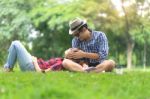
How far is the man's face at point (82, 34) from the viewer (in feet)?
33.6

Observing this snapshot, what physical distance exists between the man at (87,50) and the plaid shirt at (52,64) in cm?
23

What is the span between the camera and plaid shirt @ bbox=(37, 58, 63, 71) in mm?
10750

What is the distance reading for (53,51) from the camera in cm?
5159

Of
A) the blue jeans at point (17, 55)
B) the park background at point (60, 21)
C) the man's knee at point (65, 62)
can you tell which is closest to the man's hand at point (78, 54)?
the man's knee at point (65, 62)

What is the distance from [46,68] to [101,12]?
40.1 m

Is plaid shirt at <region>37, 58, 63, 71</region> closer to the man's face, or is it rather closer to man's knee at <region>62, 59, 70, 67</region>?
man's knee at <region>62, 59, 70, 67</region>

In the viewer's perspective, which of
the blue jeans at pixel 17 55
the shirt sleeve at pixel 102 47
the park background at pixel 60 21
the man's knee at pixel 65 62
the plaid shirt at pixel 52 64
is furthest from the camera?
the park background at pixel 60 21

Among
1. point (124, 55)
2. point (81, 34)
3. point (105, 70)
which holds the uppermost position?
point (81, 34)

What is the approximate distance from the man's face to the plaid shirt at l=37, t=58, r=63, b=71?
0.74 metres

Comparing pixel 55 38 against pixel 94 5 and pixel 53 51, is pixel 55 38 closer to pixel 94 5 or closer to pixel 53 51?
pixel 53 51

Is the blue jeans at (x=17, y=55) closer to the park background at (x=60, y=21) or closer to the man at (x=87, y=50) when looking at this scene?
the man at (x=87, y=50)

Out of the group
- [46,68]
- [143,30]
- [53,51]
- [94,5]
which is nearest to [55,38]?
[53,51]

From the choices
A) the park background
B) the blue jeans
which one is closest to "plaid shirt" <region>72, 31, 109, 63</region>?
the blue jeans

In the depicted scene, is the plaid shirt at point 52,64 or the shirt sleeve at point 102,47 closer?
the shirt sleeve at point 102,47
